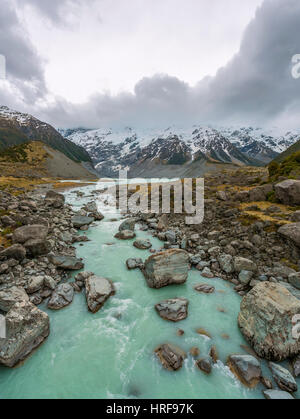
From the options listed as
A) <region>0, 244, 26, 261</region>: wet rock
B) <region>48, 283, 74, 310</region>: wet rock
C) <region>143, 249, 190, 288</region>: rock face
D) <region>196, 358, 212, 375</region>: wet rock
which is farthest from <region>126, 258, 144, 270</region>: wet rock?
<region>196, 358, 212, 375</region>: wet rock

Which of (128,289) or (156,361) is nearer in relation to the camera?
(156,361)

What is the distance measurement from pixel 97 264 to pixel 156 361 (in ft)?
24.4

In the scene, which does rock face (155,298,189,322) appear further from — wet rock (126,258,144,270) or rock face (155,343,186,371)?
wet rock (126,258,144,270)

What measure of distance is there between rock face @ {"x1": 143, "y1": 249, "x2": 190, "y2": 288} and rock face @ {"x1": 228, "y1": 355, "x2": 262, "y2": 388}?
4574mm

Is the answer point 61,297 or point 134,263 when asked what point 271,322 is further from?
point 61,297

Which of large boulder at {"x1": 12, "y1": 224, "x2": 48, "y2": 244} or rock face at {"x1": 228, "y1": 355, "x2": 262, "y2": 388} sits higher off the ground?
large boulder at {"x1": 12, "y1": 224, "x2": 48, "y2": 244}

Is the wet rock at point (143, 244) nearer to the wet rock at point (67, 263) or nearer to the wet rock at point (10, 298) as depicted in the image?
the wet rock at point (67, 263)

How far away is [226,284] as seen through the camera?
424 inches

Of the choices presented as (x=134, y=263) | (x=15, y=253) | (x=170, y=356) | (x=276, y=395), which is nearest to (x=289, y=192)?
(x=134, y=263)

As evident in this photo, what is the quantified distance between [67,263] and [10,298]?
3836 millimetres

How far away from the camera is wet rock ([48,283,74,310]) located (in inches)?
341
